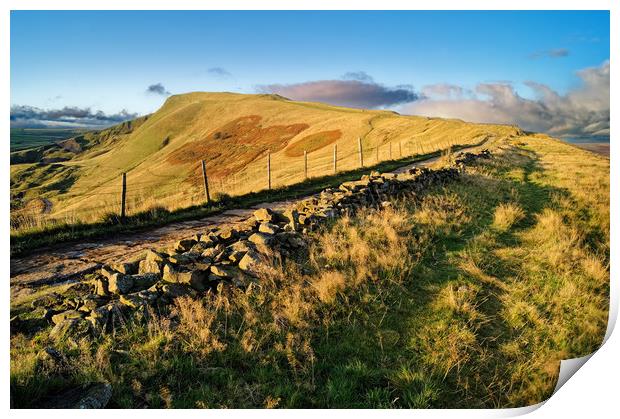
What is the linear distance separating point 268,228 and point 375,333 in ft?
10.5

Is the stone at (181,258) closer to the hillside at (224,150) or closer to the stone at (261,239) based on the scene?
the stone at (261,239)

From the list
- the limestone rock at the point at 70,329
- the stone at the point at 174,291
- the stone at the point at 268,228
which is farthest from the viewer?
the stone at the point at 268,228

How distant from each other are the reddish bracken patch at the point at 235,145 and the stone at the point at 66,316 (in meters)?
39.3

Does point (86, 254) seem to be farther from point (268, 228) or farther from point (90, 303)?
point (268, 228)

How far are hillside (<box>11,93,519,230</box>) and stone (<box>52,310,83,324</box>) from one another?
10608mm

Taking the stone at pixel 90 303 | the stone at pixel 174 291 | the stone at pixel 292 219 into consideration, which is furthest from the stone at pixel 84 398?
the stone at pixel 292 219

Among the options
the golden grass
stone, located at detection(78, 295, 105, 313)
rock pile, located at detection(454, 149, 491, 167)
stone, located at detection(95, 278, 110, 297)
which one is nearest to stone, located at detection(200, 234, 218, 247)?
stone, located at detection(95, 278, 110, 297)

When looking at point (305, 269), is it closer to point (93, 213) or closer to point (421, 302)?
point (421, 302)

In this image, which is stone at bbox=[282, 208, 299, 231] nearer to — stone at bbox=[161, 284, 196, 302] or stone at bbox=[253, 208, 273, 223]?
stone at bbox=[253, 208, 273, 223]

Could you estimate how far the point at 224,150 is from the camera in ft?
191

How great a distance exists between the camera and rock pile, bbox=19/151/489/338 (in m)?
4.53

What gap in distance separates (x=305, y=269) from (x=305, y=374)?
229 centimetres

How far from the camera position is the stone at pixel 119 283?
5.00 metres
